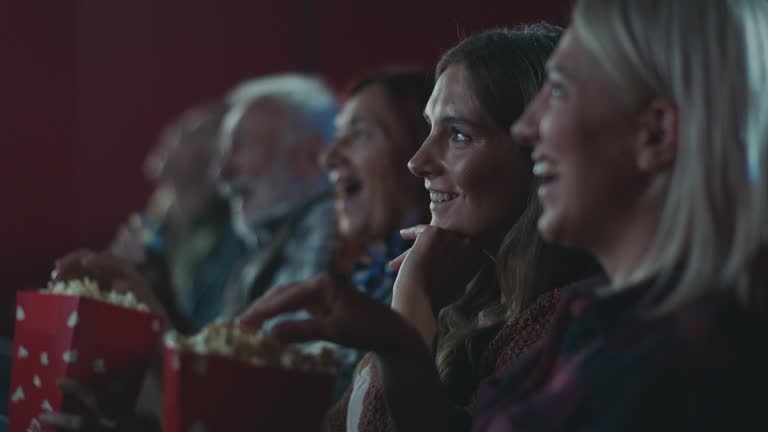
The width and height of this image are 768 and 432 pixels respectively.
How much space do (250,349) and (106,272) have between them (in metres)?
0.67

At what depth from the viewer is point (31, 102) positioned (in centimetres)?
466

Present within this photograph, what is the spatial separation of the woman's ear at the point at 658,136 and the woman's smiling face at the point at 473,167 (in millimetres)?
456

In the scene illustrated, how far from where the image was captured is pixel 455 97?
128 centimetres

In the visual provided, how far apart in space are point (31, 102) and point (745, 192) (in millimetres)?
4402

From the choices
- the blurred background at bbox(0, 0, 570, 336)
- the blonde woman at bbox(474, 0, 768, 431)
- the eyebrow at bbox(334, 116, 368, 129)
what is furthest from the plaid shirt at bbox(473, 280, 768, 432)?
the blurred background at bbox(0, 0, 570, 336)

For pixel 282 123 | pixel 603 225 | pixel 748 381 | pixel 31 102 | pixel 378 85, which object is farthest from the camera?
pixel 31 102

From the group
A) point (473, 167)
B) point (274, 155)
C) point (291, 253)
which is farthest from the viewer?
point (274, 155)

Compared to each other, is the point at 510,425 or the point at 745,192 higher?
the point at 745,192

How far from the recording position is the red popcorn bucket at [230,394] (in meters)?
0.79

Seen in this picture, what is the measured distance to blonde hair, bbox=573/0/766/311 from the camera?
75cm

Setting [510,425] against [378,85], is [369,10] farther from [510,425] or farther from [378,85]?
[510,425]

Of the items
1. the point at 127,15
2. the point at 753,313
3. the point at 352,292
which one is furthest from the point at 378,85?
the point at 127,15

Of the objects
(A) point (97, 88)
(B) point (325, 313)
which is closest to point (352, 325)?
(B) point (325, 313)

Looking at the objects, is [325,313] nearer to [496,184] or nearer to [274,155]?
[496,184]
